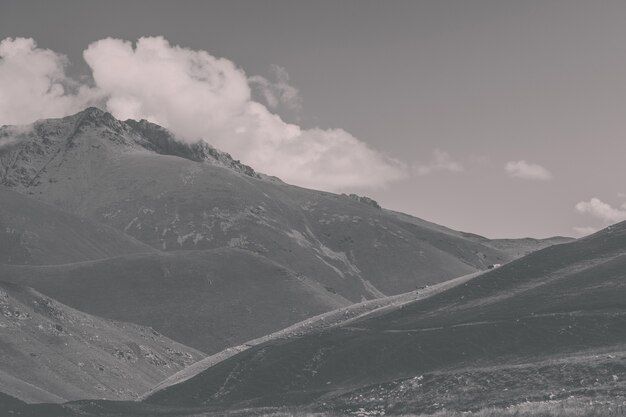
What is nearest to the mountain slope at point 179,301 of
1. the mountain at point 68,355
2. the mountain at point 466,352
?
the mountain at point 68,355

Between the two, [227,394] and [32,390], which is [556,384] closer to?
[227,394]

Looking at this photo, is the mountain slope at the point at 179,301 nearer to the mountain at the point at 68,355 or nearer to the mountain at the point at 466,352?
the mountain at the point at 68,355

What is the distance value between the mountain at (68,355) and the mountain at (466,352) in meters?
13.1

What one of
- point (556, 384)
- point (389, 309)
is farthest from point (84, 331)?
point (556, 384)

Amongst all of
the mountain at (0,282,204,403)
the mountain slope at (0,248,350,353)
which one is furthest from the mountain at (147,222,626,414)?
the mountain slope at (0,248,350,353)

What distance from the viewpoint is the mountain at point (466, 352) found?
2207 inches

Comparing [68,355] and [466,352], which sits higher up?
[68,355]

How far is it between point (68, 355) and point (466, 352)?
185 ft

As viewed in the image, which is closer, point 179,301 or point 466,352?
point 466,352

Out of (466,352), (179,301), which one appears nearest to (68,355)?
(466,352)

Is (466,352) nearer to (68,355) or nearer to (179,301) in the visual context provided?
(68,355)

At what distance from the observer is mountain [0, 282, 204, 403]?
85.6 m

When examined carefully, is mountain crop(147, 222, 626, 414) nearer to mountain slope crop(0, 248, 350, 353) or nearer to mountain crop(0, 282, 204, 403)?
mountain crop(0, 282, 204, 403)

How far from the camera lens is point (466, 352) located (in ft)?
231
